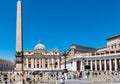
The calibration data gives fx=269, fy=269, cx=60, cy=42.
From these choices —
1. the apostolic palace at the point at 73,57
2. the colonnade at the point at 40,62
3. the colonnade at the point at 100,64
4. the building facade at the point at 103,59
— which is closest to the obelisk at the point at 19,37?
the apostolic palace at the point at 73,57

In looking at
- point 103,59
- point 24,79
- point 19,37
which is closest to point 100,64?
point 103,59

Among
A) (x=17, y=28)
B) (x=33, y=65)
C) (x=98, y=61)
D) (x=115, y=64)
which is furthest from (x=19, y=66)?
(x=33, y=65)

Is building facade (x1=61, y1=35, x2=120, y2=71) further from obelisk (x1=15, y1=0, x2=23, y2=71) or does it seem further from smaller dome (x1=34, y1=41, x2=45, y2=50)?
smaller dome (x1=34, y1=41, x2=45, y2=50)

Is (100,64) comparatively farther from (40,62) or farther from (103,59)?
(40,62)

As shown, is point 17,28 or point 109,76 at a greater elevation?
point 17,28

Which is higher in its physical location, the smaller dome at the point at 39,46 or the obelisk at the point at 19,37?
the smaller dome at the point at 39,46

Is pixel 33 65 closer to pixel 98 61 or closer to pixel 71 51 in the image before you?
pixel 71 51

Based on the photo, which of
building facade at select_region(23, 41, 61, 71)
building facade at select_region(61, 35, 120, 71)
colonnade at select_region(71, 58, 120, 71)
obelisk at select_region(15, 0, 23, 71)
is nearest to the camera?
obelisk at select_region(15, 0, 23, 71)

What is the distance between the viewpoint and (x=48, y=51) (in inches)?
5837

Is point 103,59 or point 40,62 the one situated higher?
point 40,62

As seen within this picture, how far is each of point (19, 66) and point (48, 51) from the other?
375 ft

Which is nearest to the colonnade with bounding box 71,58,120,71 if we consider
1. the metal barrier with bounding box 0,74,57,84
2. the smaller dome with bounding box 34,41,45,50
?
the metal barrier with bounding box 0,74,57,84

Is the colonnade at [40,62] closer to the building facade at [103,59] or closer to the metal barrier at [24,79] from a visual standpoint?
the building facade at [103,59]

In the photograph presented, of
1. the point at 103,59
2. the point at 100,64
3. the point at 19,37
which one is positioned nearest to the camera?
the point at 19,37
